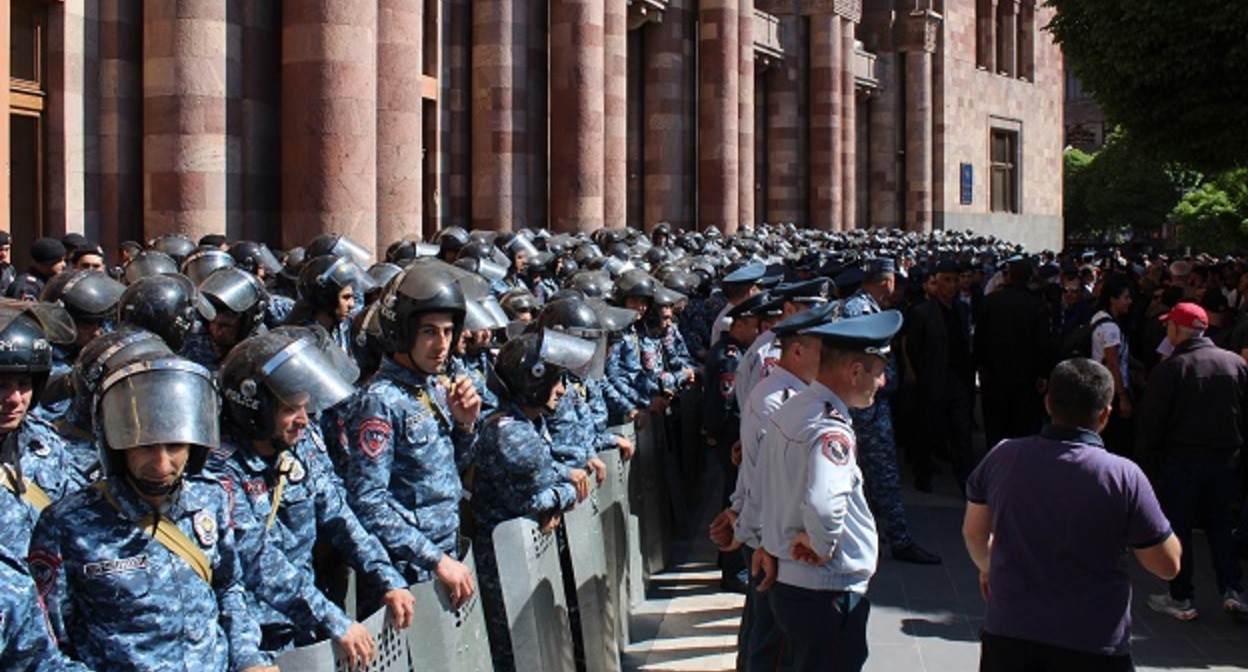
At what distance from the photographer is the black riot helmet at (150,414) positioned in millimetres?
3584

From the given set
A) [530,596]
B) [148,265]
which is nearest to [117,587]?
[530,596]

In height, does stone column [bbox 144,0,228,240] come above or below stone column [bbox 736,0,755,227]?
below

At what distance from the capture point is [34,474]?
14.4 ft

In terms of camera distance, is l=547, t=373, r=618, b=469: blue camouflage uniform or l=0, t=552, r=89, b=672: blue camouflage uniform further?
l=547, t=373, r=618, b=469: blue camouflage uniform

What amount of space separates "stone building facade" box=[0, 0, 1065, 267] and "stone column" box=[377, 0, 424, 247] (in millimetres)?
25

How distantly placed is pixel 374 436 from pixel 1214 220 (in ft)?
155

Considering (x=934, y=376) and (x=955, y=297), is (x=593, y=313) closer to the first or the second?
(x=934, y=376)

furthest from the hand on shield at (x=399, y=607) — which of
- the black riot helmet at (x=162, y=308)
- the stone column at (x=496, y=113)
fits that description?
the stone column at (x=496, y=113)

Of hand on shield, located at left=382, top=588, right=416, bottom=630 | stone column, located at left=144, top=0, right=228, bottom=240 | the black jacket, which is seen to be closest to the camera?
hand on shield, located at left=382, top=588, right=416, bottom=630

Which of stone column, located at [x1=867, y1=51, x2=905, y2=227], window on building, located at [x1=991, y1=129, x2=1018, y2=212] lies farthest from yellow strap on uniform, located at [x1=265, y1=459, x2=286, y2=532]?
window on building, located at [x1=991, y1=129, x2=1018, y2=212]

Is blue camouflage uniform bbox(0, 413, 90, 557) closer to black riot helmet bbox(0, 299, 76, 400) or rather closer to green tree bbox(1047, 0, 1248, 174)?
black riot helmet bbox(0, 299, 76, 400)

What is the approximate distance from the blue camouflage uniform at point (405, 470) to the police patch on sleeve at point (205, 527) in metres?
1.15

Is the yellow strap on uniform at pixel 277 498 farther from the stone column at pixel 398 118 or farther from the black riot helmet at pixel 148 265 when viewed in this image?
the stone column at pixel 398 118

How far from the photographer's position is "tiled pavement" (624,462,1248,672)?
742cm
